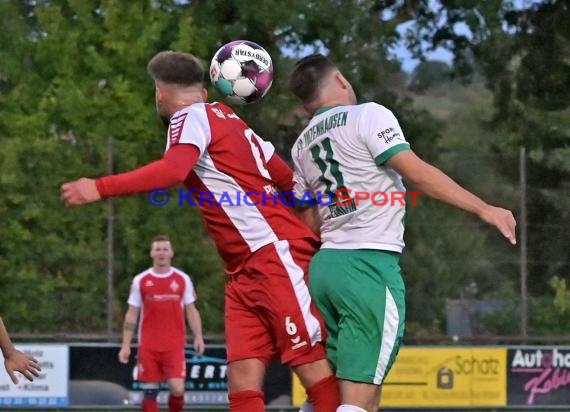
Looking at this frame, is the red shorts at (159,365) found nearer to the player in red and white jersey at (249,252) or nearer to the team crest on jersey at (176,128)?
the player in red and white jersey at (249,252)

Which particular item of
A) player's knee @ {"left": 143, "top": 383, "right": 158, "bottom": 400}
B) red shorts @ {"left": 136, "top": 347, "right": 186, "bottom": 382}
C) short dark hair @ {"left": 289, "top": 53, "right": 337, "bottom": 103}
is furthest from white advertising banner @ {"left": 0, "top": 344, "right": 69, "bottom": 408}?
short dark hair @ {"left": 289, "top": 53, "right": 337, "bottom": 103}

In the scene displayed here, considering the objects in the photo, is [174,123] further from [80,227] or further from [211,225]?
[80,227]

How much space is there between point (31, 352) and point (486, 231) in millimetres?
Answer: 4883

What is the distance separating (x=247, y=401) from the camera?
569 centimetres

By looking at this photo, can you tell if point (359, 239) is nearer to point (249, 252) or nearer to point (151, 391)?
point (249, 252)

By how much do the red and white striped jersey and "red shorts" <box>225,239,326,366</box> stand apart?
0.08 metres

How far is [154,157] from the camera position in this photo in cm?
1506

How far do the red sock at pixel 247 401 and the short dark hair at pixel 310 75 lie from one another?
130 cm

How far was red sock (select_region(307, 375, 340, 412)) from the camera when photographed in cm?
566

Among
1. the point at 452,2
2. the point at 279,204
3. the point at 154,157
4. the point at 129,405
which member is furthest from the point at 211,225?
the point at 452,2

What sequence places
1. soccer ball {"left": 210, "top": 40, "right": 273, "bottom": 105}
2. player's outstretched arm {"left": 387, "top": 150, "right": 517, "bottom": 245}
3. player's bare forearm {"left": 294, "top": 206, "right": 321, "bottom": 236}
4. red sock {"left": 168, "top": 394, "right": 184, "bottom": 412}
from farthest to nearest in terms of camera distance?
red sock {"left": 168, "top": 394, "right": 184, "bottom": 412}
soccer ball {"left": 210, "top": 40, "right": 273, "bottom": 105}
player's bare forearm {"left": 294, "top": 206, "right": 321, "bottom": 236}
player's outstretched arm {"left": 387, "top": 150, "right": 517, "bottom": 245}

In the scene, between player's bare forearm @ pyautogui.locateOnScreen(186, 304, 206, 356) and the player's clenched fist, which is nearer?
the player's clenched fist

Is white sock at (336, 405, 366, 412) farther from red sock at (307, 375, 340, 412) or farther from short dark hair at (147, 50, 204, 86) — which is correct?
short dark hair at (147, 50, 204, 86)

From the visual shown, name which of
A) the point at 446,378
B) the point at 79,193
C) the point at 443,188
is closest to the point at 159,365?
the point at 446,378
